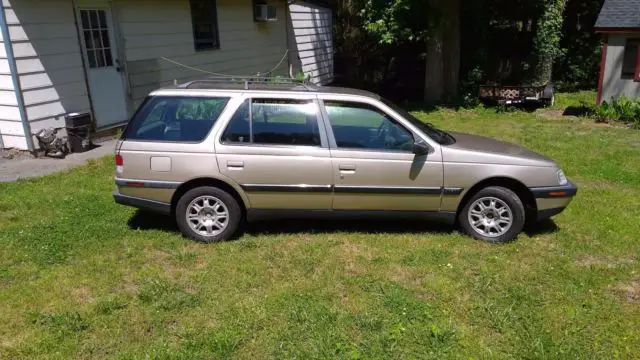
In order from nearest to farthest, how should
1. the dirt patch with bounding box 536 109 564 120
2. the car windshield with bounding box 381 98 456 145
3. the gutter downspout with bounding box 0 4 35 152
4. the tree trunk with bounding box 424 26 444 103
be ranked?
the car windshield with bounding box 381 98 456 145
the gutter downspout with bounding box 0 4 35 152
the dirt patch with bounding box 536 109 564 120
the tree trunk with bounding box 424 26 444 103

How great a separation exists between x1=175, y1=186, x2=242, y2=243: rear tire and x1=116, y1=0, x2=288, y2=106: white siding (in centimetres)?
580

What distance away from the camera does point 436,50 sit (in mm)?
14836

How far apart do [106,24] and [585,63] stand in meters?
16.9

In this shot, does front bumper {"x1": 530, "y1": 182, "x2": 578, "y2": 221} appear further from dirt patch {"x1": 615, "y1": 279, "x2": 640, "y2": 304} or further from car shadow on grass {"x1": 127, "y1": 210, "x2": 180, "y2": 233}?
car shadow on grass {"x1": 127, "y1": 210, "x2": 180, "y2": 233}

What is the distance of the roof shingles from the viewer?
40.7ft

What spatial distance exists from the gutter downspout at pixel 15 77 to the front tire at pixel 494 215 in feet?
22.6

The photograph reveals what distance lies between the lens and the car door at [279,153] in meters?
5.03

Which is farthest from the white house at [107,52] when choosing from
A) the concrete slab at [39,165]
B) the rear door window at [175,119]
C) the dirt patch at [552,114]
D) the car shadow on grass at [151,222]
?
the dirt patch at [552,114]

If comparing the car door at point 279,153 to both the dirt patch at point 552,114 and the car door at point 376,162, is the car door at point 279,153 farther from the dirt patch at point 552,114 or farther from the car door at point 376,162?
the dirt patch at point 552,114

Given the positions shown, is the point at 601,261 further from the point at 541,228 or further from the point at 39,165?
the point at 39,165

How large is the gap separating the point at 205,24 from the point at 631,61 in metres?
10.5

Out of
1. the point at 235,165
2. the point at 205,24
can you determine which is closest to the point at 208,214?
the point at 235,165

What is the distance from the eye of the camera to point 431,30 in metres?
14.4

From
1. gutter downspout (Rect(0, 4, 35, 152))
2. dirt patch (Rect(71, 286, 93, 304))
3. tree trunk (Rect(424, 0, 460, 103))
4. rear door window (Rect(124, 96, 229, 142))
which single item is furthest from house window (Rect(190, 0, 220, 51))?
dirt patch (Rect(71, 286, 93, 304))
